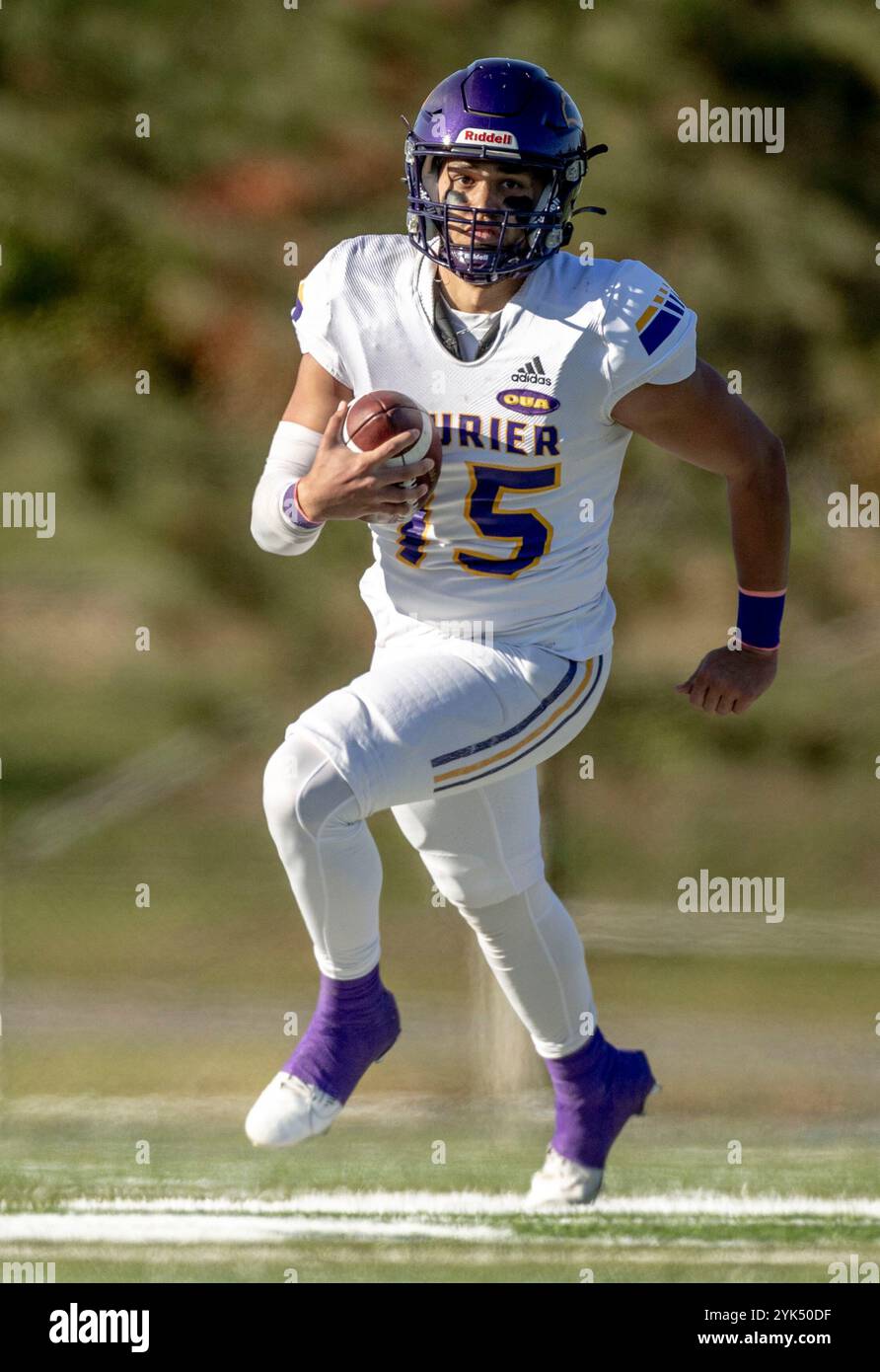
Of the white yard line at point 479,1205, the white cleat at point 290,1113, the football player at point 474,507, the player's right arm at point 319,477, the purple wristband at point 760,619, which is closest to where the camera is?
the player's right arm at point 319,477

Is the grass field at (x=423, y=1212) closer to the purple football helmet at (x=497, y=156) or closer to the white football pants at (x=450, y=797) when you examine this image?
the white football pants at (x=450, y=797)

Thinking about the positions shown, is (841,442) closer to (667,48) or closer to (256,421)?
(667,48)

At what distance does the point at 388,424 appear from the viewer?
2.54m

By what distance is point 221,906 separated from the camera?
5.22 meters

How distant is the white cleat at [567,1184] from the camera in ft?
9.93

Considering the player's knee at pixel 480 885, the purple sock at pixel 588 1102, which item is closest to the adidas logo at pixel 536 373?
the player's knee at pixel 480 885

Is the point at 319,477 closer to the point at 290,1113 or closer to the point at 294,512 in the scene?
the point at 294,512

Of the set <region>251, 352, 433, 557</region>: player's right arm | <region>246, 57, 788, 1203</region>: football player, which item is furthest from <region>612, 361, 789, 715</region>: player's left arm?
<region>251, 352, 433, 557</region>: player's right arm

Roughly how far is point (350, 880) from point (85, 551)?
7.40 ft

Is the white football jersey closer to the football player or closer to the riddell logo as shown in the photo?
the football player

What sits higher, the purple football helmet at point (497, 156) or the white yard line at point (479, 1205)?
the purple football helmet at point (497, 156)

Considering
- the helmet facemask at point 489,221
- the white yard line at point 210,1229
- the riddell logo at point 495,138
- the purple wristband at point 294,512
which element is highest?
the riddell logo at point 495,138

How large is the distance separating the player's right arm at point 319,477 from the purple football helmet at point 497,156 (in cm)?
27

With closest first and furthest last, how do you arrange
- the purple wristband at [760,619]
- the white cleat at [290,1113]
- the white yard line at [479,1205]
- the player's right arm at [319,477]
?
1. the player's right arm at [319,477]
2. the white cleat at [290,1113]
3. the purple wristband at [760,619]
4. the white yard line at [479,1205]
